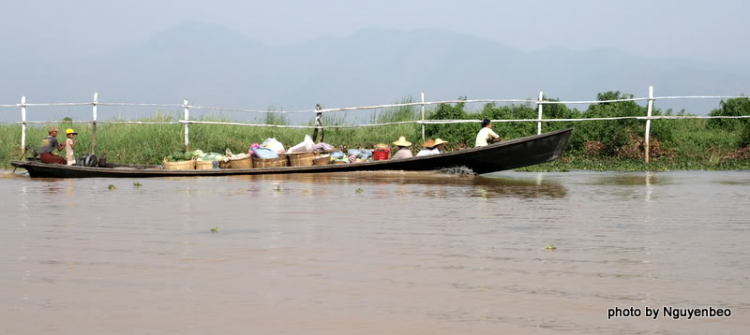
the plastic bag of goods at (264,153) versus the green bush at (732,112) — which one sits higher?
the green bush at (732,112)

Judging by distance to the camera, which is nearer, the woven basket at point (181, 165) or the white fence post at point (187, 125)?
the woven basket at point (181, 165)

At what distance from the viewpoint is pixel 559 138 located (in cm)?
1448

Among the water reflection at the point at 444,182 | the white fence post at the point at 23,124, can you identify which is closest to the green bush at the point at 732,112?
the water reflection at the point at 444,182

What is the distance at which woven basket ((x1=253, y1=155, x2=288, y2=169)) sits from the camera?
15.6 meters

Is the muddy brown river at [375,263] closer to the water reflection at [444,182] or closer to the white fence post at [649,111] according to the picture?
the water reflection at [444,182]

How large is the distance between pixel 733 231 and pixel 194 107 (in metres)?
14.2

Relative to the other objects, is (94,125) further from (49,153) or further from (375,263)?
(375,263)

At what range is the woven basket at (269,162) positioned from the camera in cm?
1564

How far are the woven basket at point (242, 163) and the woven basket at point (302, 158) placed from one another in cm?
59

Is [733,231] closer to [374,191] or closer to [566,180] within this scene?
[374,191]

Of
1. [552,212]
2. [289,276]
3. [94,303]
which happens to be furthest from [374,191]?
[94,303]

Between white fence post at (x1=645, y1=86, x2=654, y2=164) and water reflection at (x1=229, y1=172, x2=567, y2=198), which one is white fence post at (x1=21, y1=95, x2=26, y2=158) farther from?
white fence post at (x1=645, y1=86, x2=654, y2=164)

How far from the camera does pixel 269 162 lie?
15641mm

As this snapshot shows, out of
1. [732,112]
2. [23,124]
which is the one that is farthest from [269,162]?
[732,112]
